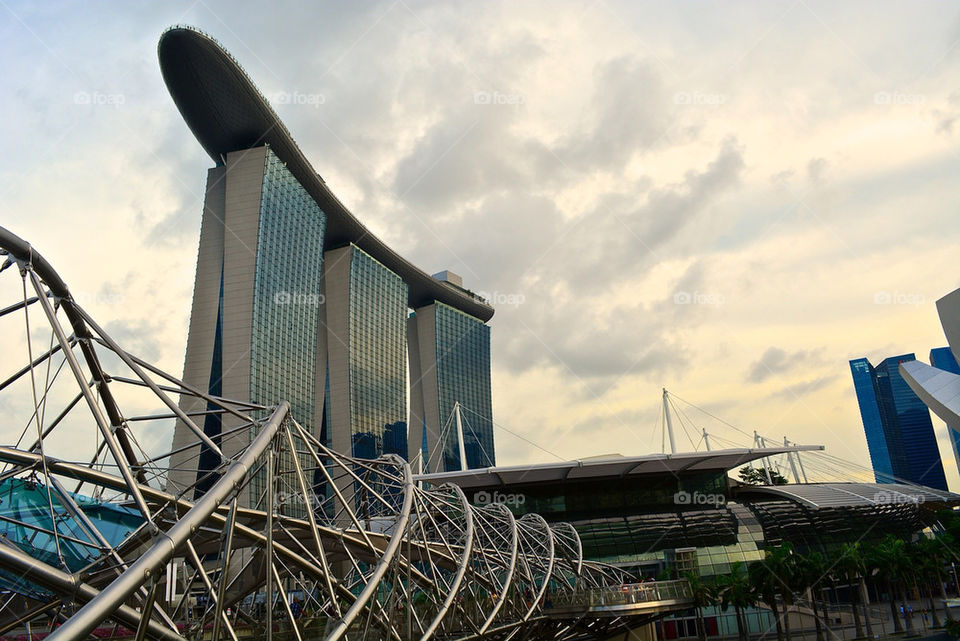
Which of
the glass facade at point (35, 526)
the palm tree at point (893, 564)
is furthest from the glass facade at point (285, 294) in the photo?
the glass facade at point (35, 526)

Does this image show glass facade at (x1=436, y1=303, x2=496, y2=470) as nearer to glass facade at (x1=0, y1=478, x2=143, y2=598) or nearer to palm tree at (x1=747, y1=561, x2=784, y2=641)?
palm tree at (x1=747, y1=561, x2=784, y2=641)

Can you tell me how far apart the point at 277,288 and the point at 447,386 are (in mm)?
70273

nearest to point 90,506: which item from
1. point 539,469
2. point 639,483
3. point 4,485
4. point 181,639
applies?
point 4,485

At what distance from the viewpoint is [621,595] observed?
39.5m

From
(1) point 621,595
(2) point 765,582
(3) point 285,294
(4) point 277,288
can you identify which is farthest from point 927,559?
(3) point 285,294

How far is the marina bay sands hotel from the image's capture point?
87375mm

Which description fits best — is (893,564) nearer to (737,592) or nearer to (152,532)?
(737,592)

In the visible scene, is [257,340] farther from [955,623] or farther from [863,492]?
[955,623]

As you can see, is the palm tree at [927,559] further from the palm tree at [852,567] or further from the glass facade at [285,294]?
the glass facade at [285,294]

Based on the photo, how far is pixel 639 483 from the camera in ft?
231

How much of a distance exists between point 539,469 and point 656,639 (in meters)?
16.5

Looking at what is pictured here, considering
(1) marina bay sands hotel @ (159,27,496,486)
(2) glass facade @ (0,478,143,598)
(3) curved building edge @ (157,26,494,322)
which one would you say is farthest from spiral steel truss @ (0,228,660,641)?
(3) curved building edge @ (157,26,494,322)

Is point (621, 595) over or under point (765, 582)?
over

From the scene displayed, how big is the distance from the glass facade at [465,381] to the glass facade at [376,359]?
18.1m
